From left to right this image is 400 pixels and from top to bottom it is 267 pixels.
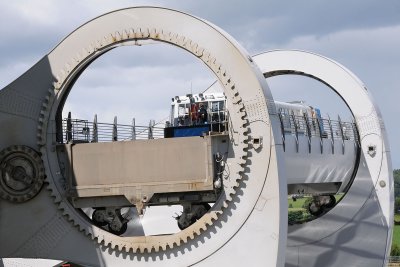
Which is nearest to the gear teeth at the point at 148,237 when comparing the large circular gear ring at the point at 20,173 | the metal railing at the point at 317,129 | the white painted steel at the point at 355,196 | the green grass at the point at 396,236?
the large circular gear ring at the point at 20,173

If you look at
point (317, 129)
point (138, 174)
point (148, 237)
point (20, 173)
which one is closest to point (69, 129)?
point (20, 173)

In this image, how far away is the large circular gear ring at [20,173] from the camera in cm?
1933

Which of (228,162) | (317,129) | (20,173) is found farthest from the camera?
(317,129)

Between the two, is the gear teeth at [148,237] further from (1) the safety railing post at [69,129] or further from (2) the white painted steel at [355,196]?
(2) the white painted steel at [355,196]

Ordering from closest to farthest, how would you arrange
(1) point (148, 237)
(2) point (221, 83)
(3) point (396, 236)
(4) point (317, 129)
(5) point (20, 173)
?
1. (2) point (221, 83)
2. (1) point (148, 237)
3. (5) point (20, 173)
4. (4) point (317, 129)
5. (3) point (396, 236)

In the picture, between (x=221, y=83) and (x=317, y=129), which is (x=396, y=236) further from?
(x=221, y=83)

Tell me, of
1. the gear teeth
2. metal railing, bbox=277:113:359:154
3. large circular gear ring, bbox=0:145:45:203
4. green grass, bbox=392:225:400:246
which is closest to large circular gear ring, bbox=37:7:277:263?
the gear teeth

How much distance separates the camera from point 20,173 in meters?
19.4

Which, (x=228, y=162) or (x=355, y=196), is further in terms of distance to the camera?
(x=355, y=196)

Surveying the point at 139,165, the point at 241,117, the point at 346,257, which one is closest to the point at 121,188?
the point at 139,165

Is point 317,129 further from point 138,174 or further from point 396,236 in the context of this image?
point 396,236

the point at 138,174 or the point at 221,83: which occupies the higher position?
the point at 221,83

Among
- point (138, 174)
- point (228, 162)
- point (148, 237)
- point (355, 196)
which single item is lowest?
point (148, 237)

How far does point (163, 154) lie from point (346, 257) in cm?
1225
